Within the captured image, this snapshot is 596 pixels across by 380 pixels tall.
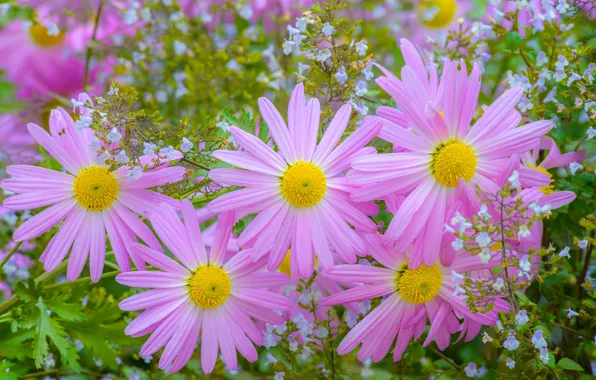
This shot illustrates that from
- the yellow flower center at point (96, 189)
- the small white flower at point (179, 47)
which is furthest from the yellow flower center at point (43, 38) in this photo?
the yellow flower center at point (96, 189)

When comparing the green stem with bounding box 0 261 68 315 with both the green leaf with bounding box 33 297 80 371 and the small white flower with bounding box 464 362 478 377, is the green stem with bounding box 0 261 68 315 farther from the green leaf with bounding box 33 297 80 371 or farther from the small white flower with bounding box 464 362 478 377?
the small white flower with bounding box 464 362 478 377

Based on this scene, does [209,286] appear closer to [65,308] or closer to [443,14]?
[65,308]

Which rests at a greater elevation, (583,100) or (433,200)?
(583,100)

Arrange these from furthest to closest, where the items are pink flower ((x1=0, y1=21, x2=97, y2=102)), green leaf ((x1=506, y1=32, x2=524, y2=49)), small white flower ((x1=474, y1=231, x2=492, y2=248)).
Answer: pink flower ((x1=0, y1=21, x2=97, y2=102))
green leaf ((x1=506, y1=32, x2=524, y2=49))
small white flower ((x1=474, y1=231, x2=492, y2=248))

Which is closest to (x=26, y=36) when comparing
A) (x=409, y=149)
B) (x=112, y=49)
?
(x=112, y=49)

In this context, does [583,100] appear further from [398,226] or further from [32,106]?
[32,106]

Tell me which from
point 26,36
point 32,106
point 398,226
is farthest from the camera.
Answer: point 26,36

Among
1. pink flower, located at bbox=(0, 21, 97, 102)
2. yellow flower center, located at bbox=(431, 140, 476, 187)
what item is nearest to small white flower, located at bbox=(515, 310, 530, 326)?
yellow flower center, located at bbox=(431, 140, 476, 187)
